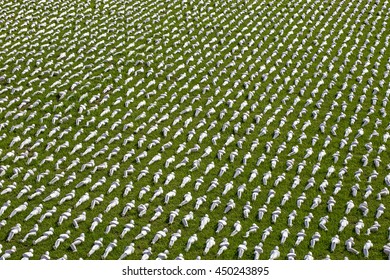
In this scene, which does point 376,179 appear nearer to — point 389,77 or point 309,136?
point 309,136

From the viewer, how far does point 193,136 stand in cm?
1371

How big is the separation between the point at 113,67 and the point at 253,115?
586cm

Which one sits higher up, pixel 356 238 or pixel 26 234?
pixel 26 234

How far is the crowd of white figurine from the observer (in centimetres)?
1031

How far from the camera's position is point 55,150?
1302cm

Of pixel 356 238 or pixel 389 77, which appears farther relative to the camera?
pixel 389 77

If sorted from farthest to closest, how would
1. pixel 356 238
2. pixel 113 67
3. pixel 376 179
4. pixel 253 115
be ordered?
pixel 113 67 → pixel 253 115 → pixel 376 179 → pixel 356 238

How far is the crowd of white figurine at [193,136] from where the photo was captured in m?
10.3

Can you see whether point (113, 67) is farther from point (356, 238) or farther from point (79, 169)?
point (356, 238)

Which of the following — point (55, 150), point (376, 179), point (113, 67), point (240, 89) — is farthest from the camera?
point (113, 67)

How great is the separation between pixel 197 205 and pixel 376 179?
4580 millimetres

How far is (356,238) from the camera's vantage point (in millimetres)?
10195

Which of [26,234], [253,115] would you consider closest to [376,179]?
[253,115]

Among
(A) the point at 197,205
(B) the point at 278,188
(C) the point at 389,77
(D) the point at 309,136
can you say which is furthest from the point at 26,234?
(C) the point at 389,77
